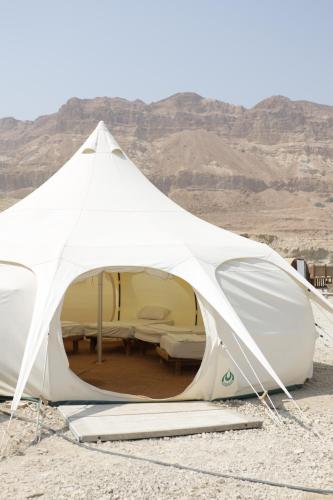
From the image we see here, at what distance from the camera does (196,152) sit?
250 ft

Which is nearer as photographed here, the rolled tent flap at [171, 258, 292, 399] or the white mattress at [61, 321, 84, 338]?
the rolled tent flap at [171, 258, 292, 399]

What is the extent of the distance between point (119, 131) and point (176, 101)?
24.5 metres

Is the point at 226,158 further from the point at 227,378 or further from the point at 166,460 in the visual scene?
the point at 166,460

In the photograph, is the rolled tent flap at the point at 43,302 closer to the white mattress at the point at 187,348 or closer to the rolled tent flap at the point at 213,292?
the rolled tent flap at the point at 213,292

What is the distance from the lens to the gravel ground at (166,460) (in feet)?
15.8

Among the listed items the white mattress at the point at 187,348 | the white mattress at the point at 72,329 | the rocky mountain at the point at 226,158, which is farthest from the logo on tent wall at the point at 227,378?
the rocky mountain at the point at 226,158

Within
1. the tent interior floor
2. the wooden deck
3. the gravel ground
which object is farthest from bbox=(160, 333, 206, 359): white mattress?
the gravel ground

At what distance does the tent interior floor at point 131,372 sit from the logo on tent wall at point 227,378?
0.89 metres

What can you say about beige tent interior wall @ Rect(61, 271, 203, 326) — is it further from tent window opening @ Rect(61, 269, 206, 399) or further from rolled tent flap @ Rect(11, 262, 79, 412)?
rolled tent flap @ Rect(11, 262, 79, 412)

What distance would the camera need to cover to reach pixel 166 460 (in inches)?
216

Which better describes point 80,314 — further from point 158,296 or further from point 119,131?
point 119,131

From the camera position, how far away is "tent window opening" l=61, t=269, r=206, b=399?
892cm

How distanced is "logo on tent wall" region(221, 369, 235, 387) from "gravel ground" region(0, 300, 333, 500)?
550mm

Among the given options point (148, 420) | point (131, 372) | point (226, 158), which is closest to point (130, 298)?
point (131, 372)
